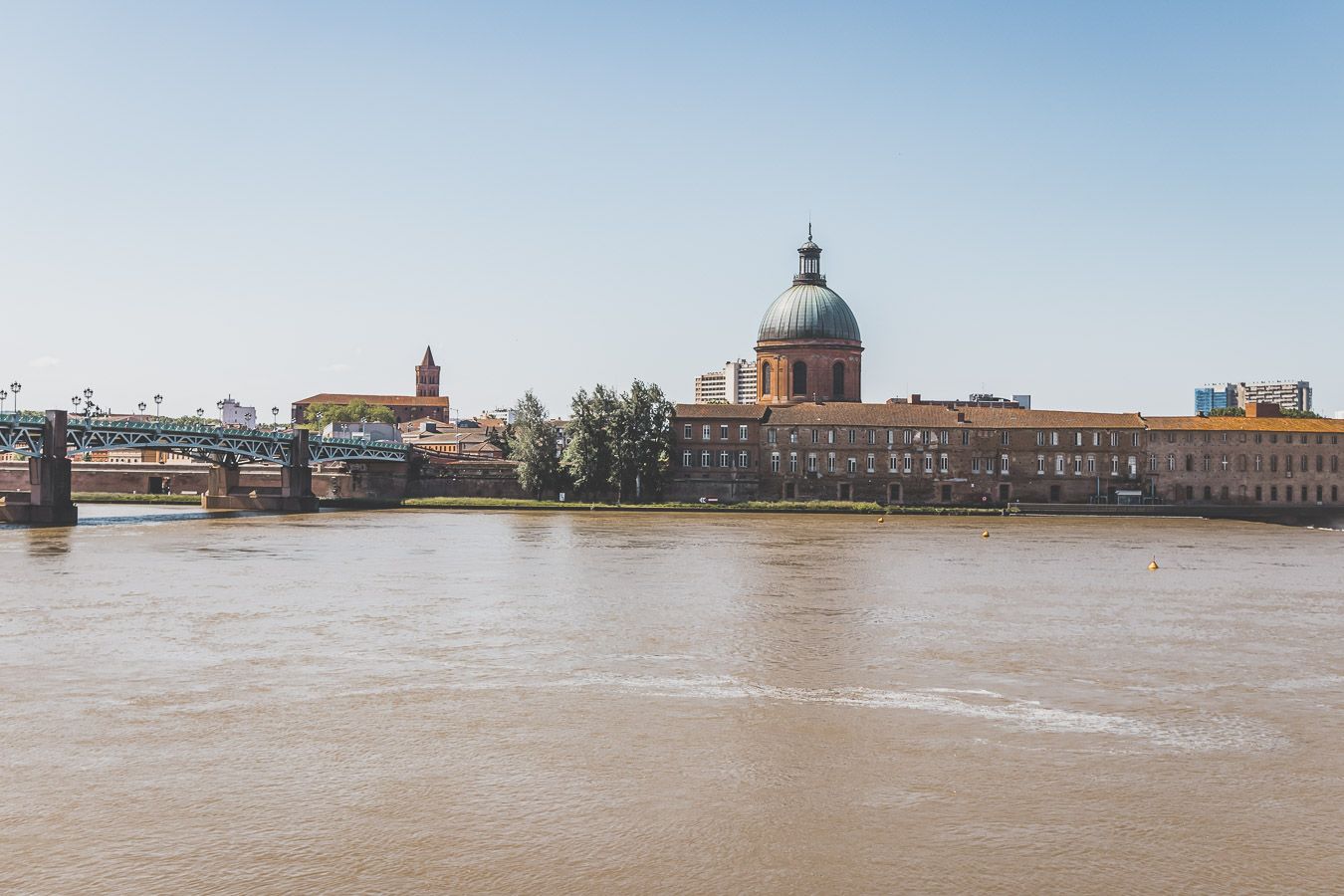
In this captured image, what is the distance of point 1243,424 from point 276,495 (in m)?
78.2

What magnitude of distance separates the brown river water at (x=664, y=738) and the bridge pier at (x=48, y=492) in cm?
3448

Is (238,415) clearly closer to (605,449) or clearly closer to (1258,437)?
(605,449)

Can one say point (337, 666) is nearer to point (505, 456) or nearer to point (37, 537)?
point (37, 537)

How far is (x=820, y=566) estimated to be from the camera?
48156mm

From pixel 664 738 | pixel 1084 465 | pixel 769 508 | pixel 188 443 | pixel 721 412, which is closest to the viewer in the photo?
pixel 664 738

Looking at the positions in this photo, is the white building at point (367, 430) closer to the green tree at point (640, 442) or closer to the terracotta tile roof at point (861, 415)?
the green tree at point (640, 442)

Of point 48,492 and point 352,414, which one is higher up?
point 352,414

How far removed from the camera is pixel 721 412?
334 ft

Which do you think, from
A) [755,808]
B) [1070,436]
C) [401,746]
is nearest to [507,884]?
[755,808]

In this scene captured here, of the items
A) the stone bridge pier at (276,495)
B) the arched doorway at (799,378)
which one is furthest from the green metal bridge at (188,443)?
the arched doorway at (799,378)

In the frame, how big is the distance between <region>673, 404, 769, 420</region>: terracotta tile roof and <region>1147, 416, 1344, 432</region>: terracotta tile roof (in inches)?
1234

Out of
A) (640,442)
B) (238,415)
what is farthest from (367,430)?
(640,442)

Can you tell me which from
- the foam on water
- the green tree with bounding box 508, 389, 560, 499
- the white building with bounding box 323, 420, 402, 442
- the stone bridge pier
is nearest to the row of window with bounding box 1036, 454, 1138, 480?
the green tree with bounding box 508, 389, 560, 499

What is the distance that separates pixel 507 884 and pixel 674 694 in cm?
942
